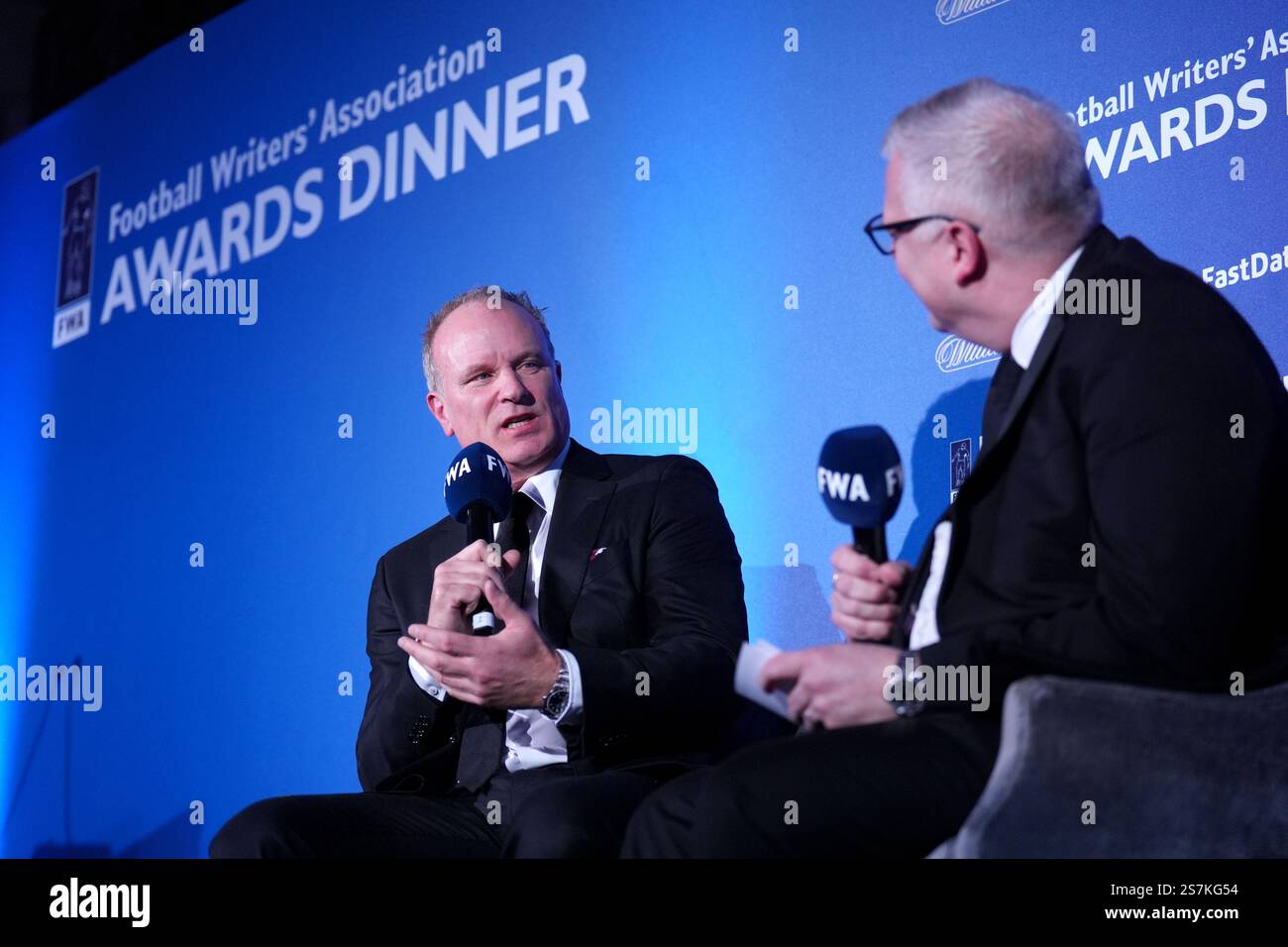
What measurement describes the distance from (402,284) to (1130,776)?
2615 mm

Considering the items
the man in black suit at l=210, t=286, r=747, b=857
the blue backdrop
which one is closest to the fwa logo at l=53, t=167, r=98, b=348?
the blue backdrop

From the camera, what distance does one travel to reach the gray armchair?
4.96 ft

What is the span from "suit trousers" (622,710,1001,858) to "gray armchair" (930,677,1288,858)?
0.12 ft

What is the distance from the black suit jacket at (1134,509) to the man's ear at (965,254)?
15 centimetres

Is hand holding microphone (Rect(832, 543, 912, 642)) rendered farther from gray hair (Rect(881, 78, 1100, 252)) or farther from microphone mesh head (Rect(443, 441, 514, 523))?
microphone mesh head (Rect(443, 441, 514, 523))

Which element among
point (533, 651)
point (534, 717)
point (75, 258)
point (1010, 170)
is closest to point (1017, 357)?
point (1010, 170)

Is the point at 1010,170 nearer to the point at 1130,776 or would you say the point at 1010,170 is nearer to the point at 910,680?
the point at 910,680

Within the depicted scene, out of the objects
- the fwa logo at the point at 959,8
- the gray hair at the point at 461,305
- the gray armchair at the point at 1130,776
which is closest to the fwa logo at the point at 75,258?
the gray hair at the point at 461,305

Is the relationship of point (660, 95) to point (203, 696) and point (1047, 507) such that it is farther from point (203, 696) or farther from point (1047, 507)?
point (203, 696)

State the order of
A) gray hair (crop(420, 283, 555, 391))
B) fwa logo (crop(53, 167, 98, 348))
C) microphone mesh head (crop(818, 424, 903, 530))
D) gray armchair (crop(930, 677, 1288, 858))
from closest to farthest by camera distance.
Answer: gray armchair (crop(930, 677, 1288, 858)) < microphone mesh head (crop(818, 424, 903, 530)) < gray hair (crop(420, 283, 555, 391)) < fwa logo (crop(53, 167, 98, 348))

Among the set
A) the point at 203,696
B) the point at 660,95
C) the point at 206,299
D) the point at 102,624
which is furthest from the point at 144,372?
the point at 660,95

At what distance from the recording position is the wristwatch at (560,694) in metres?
2.17

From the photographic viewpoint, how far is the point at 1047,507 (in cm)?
168
